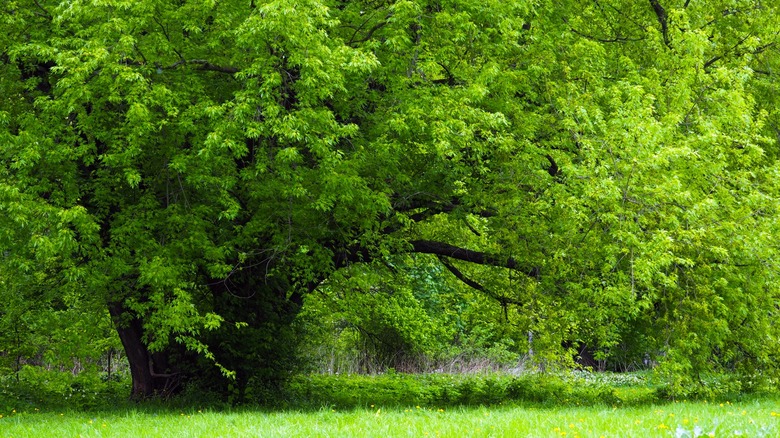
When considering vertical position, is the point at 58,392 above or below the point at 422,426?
below

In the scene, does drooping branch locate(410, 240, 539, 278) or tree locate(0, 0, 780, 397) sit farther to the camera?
drooping branch locate(410, 240, 539, 278)

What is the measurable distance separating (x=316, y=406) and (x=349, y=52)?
253 inches

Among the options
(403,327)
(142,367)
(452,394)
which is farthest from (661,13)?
(142,367)

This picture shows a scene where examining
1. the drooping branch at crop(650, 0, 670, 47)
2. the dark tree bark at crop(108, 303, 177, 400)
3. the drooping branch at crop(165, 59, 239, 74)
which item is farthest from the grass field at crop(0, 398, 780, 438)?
the drooping branch at crop(650, 0, 670, 47)

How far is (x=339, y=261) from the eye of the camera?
16.4 m

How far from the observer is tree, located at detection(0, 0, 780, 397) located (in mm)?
11820

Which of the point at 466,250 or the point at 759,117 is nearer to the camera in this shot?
the point at 759,117

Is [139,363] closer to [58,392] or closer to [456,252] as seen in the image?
[58,392]

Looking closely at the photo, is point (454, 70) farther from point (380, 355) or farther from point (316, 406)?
point (380, 355)

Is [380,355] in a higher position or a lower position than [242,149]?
lower

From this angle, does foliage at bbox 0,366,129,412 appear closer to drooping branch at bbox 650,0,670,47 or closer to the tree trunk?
the tree trunk

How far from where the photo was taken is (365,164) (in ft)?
43.8

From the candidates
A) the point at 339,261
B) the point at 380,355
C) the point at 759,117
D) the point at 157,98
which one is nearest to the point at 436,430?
the point at 157,98

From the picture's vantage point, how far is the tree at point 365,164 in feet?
38.8
